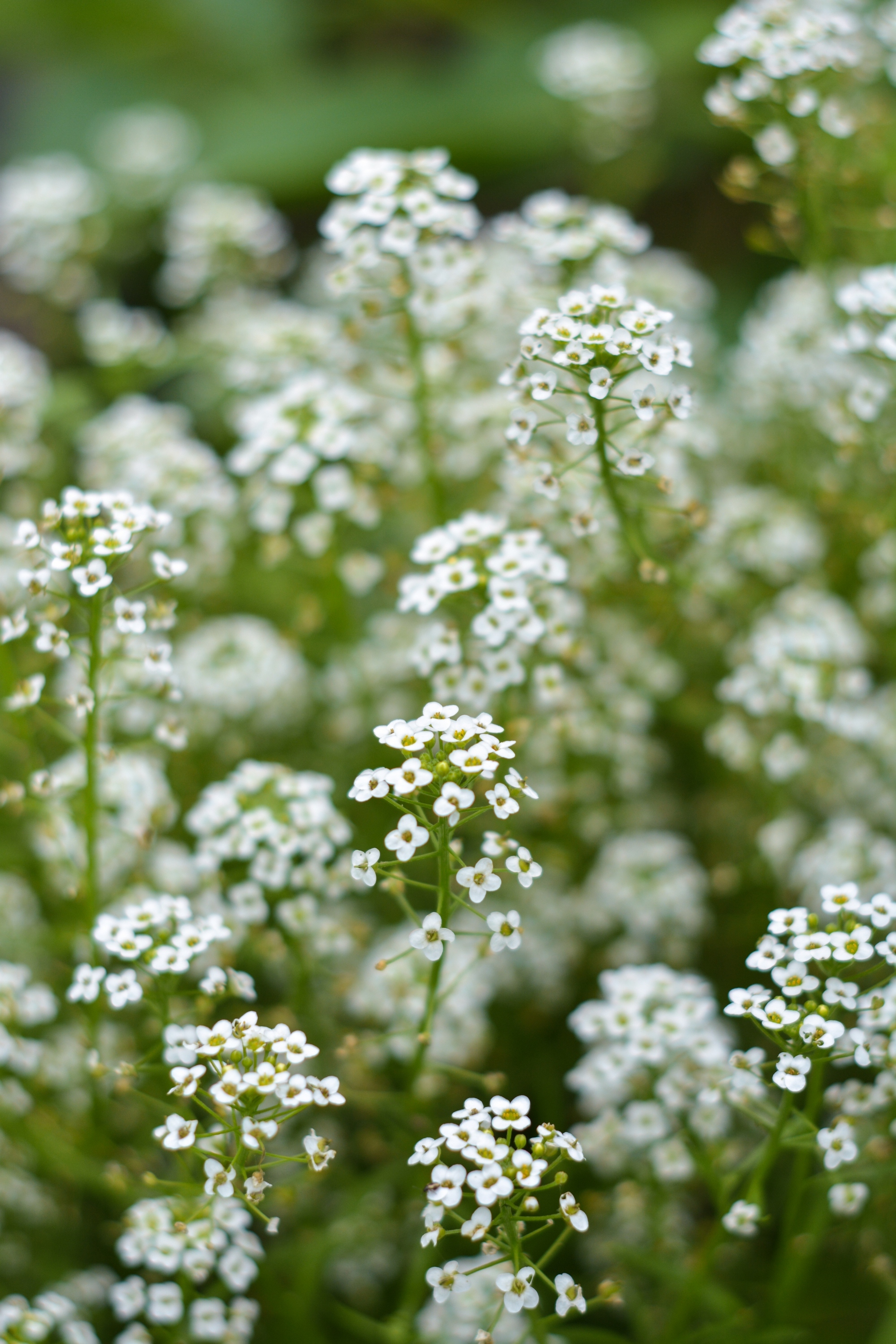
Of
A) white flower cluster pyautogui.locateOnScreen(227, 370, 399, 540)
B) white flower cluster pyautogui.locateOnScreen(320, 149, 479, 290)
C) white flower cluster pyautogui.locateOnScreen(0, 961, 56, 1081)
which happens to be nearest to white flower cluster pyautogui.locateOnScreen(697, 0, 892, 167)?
white flower cluster pyautogui.locateOnScreen(320, 149, 479, 290)

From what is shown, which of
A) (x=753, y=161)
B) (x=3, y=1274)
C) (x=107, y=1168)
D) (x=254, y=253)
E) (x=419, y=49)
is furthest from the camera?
(x=419, y=49)

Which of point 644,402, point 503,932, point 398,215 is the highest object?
point 398,215

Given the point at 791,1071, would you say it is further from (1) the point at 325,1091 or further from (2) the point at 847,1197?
(1) the point at 325,1091

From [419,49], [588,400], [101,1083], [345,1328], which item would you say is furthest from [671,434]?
[419,49]

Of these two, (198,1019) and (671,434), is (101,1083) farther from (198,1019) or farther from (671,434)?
(671,434)

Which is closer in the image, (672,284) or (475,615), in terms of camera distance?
(475,615)

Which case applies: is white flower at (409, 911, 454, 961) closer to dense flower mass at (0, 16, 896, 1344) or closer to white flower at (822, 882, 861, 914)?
dense flower mass at (0, 16, 896, 1344)

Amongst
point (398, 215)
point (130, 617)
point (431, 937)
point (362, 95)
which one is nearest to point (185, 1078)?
point (431, 937)

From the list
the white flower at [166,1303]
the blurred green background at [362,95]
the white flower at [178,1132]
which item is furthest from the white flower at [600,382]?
the blurred green background at [362,95]
